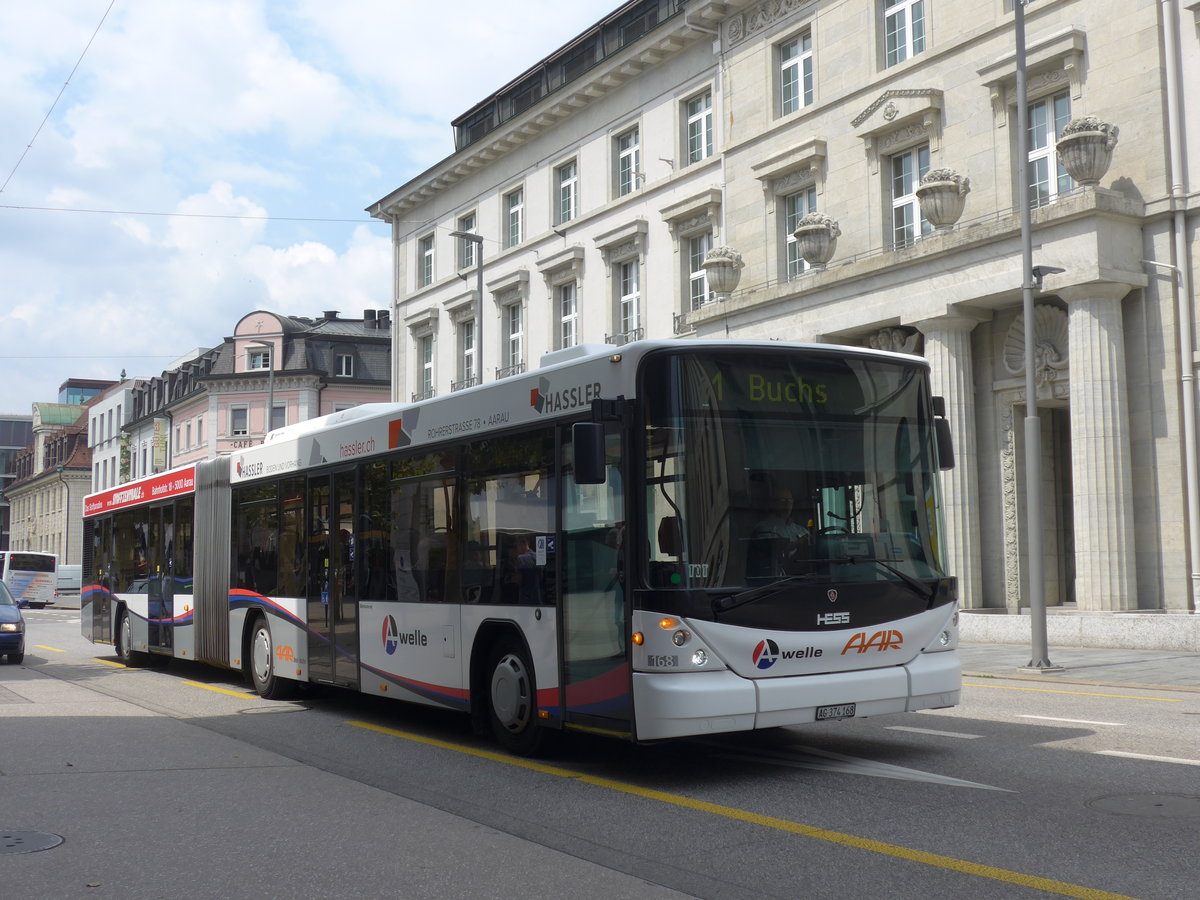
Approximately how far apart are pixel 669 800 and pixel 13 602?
1777cm

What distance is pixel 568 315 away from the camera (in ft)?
123

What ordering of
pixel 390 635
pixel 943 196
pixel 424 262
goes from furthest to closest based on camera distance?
1. pixel 424 262
2. pixel 943 196
3. pixel 390 635

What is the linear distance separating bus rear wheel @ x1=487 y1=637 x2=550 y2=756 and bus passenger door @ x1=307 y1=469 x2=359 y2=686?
266cm

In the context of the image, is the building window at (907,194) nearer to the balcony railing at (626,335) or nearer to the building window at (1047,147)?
the building window at (1047,147)

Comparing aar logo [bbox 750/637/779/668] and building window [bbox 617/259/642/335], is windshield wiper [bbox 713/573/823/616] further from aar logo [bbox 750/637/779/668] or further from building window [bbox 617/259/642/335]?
building window [bbox 617/259/642/335]

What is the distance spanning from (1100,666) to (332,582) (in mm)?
10475

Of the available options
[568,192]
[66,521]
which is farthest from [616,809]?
[66,521]

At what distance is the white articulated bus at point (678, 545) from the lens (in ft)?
26.2

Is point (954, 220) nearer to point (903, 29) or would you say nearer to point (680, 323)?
point (903, 29)

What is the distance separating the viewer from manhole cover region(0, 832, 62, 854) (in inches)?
257

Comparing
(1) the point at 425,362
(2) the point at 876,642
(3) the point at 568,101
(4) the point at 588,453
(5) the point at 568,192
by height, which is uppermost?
(3) the point at 568,101

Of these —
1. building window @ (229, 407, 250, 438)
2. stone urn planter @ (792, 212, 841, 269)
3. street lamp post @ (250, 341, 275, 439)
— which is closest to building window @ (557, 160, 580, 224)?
street lamp post @ (250, 341, 275, 439)

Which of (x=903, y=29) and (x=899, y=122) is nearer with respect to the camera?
(x=899, y=122)

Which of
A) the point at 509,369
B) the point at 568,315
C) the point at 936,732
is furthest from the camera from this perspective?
the point at 509,369
